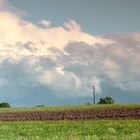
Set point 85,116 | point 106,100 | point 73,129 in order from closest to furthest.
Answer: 1. point 73,129
2. point 85,116
3. point 106,100

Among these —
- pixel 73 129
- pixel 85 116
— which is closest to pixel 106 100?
pixel 85 116

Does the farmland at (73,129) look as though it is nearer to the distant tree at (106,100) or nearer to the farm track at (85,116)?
the farm track at (85,116)

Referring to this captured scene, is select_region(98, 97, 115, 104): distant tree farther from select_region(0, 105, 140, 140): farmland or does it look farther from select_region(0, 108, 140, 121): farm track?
select_region(0, 105, 140, 140): farmland

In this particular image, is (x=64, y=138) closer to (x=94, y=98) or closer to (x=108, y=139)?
(x=108, y=139)

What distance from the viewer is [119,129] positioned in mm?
37438

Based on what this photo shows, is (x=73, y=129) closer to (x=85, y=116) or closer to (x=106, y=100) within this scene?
(x=85, y=116)

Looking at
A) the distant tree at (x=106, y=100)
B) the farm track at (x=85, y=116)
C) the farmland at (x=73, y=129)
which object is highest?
the distant tree at (x=106, y=100)

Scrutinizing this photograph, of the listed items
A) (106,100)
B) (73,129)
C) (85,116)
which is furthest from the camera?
(106,100)

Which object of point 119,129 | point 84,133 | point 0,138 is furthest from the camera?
point 119,129

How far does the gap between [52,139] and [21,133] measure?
24.8 feet

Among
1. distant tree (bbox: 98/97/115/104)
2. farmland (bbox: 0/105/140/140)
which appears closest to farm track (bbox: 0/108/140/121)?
farmland (bbox: 0/105/140/140)

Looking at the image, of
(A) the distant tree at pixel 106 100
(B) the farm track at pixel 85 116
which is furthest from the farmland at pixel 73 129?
(A) the distant tree at pixel 106 100

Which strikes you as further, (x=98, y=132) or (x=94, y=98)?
(x=94, y=98)

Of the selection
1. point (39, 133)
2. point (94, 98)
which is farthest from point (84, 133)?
point (94, 98)
